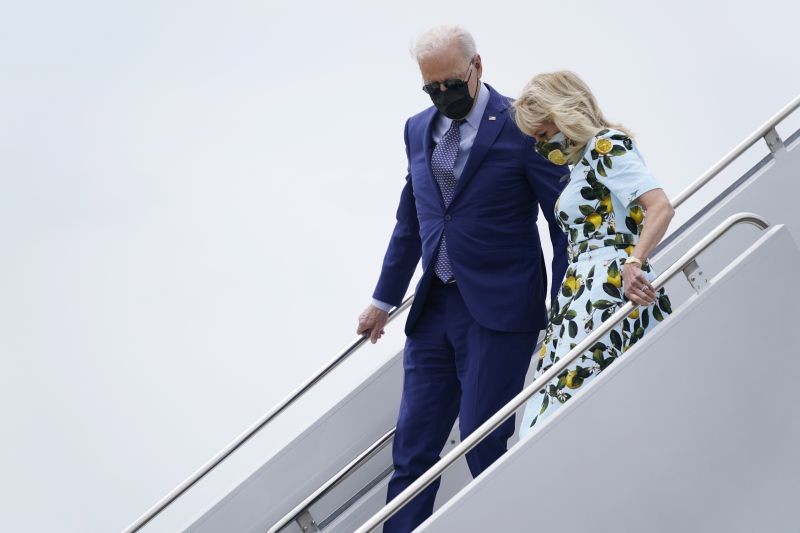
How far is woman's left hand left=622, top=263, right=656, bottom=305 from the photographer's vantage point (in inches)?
115

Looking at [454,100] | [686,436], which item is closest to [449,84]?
[454,100]

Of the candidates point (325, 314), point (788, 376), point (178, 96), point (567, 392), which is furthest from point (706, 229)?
point (178, 96)

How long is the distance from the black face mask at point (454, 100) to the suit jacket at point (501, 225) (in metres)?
0.07

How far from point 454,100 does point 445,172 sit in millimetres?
228

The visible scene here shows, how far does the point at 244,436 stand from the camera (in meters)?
4.10

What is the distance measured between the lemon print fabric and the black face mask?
1.27ft

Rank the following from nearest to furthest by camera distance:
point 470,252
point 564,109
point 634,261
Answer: point 634,261 < point 564,109 < point 470,252

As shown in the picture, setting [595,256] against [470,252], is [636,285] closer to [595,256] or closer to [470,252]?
[595,256]

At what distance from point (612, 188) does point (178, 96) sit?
429 centimetres

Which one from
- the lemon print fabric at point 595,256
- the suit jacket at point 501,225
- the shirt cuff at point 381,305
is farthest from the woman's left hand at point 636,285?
the shirt cuff at point 381,305

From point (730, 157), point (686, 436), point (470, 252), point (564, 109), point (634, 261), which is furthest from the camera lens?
point (730, 157)

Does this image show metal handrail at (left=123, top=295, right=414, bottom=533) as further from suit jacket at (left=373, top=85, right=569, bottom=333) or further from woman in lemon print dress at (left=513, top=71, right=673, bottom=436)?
woman in lemon print dress at (left=513, top=71, right=673, bottom=436)

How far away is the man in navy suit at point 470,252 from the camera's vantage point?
3.42 m

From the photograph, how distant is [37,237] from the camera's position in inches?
259
